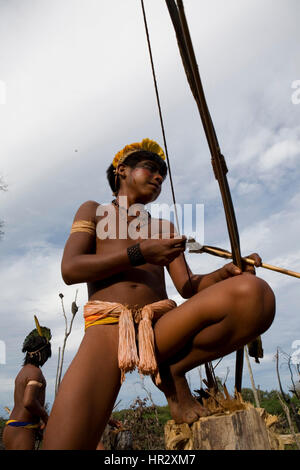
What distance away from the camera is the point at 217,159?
199cm

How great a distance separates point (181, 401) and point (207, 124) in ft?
4.90

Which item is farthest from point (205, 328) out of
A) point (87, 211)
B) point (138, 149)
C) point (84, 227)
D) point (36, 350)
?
point (36, 350)

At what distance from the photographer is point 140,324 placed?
2.04 m

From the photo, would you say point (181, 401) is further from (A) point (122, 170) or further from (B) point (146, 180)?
(A) point (122, 170)

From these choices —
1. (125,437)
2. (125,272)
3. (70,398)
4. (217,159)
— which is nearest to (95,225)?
(125,272)

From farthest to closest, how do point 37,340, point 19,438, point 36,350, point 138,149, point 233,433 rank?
point 37,340 < point 36,350 < point 19,438 < point 138,149 < point 233,433

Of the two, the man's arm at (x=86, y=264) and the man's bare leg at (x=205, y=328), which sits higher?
the man's arm at (x=86, y=264)

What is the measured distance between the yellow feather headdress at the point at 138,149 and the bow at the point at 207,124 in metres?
1.01

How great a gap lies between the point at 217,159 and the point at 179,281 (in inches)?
36.8

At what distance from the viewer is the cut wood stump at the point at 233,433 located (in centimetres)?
168

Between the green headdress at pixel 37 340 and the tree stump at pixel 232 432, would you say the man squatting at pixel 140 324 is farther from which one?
the green headdress at pixel 37 340

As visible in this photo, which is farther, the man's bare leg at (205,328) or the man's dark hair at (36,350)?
the man's dark hair at (36,350)

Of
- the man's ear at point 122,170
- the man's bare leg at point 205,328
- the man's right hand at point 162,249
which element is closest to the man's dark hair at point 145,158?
the man's ear at point 122,170

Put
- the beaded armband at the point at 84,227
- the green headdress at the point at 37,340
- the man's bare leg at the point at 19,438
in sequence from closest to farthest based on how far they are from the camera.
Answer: the beaded armband at the point at 84,227
the man's bare leg at the point at 19,438
the green headdress at the point at 37,340
